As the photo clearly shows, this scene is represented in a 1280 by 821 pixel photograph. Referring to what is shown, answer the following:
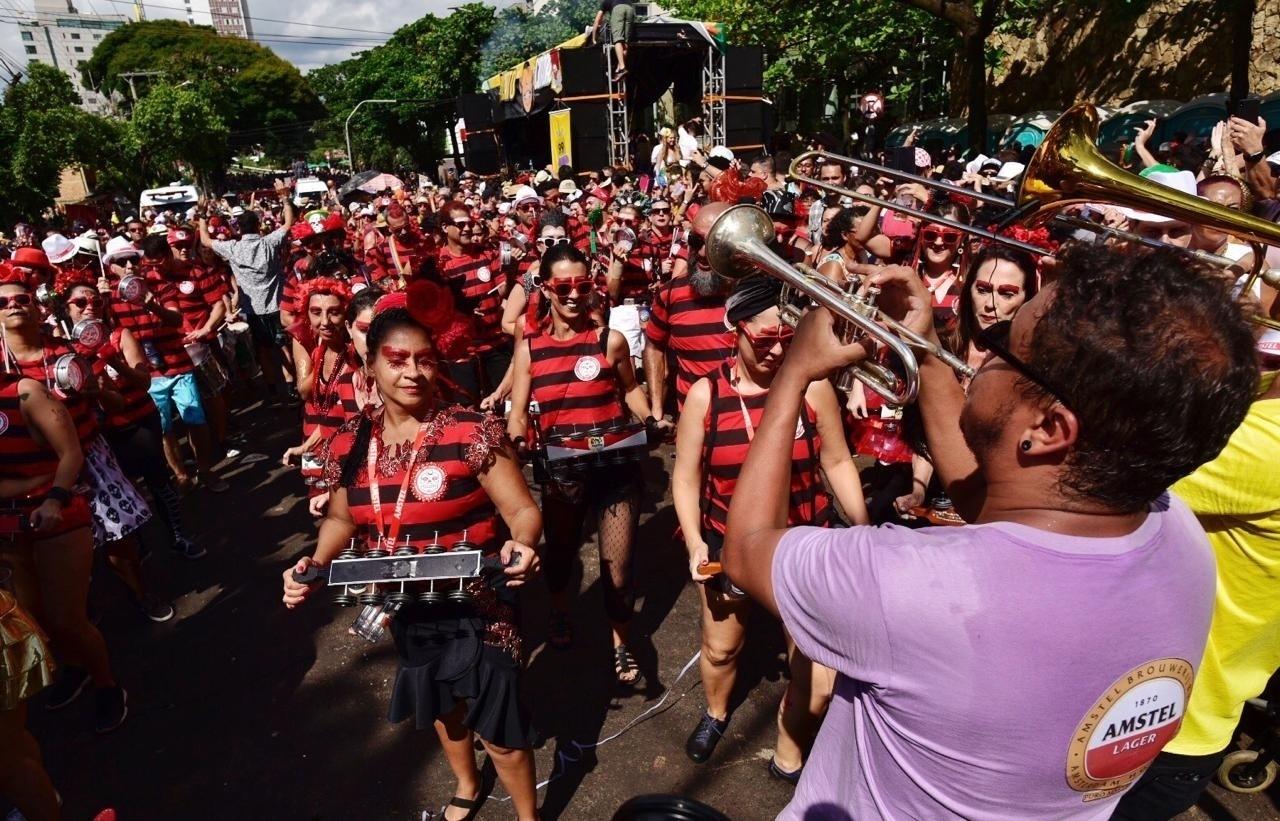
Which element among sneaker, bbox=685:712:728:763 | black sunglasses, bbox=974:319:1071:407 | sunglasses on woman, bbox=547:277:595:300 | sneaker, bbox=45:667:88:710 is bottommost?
sneaker, bbox=45:667:88:710

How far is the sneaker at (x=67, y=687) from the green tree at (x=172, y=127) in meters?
44.6

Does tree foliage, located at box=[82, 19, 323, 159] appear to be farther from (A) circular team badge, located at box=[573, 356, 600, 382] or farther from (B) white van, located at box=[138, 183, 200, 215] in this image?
(A) circular team badge, located at box=[573, 356, 600, 382]

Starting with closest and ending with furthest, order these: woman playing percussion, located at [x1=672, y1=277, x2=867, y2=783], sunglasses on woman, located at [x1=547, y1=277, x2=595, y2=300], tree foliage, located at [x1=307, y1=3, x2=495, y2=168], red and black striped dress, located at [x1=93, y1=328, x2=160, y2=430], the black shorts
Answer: woman playing percussion, located at [x1=672, y1=277, x2=867, y2=783]
sunglasses on woman, located at [x1=547, y1=277, x2=595, y2=300]
red and black striped dress, located at [x1=93, y1=328, x2=160, y2=430]
the black shorts
tree foliage, located at [x1=307, y1=3, x2=495, y2=168]

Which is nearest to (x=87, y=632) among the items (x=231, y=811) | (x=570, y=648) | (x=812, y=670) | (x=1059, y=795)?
(x=231, y=811)

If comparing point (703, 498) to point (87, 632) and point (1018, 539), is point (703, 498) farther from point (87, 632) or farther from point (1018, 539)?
point (87, 632)

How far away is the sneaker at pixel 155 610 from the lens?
4836 millimetres

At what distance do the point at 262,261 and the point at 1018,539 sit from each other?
30.6 feet

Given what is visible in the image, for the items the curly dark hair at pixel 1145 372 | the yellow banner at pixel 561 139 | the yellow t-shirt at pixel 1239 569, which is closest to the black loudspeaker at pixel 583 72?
the yellow banner at pixel 561 139

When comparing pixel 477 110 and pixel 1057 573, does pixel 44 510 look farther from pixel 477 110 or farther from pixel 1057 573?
pixel 477 110

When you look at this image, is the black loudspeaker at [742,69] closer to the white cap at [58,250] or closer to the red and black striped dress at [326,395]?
the white cap at [58,250]

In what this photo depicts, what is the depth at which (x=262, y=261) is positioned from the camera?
28.7 ft

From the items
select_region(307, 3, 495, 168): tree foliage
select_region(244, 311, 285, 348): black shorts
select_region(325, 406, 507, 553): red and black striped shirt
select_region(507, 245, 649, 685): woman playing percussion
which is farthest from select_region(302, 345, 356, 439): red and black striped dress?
select_region(307, 3, 495, 168): tree foliage

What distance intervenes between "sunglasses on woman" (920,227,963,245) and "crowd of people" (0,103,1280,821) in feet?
0.42

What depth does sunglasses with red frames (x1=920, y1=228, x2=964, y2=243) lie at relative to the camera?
15.8ft
